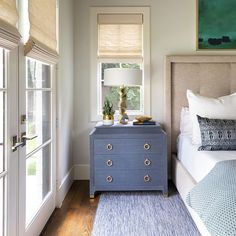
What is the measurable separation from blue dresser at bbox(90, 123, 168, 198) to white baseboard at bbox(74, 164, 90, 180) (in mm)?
658

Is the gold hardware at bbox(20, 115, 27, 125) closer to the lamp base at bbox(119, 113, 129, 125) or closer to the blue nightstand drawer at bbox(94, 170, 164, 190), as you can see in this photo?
the blue nightstand drawer at bbox(94, 170, 164, 190)

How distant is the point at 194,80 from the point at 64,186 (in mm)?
2114

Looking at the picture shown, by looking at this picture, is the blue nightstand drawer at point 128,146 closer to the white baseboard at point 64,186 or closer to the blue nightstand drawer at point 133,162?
the blue nightstand drawer at point 133,162

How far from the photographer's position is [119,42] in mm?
3768

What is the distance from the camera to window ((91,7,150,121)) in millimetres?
3752

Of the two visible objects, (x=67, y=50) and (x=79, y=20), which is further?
(x=79, y=20)

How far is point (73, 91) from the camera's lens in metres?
3.81

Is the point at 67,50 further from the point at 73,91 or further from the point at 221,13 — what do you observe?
the point at 221,13

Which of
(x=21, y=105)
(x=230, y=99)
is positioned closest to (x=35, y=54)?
(x=21, y=105)

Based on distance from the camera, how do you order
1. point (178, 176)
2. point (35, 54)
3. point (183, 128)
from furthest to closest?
1. point (183, 128)
2. point (178, 176)
3. point (35, 54)

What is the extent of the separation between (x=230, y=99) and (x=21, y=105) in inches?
94.3

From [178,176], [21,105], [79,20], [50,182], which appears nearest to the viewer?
[21,105]

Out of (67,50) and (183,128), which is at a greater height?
(67,50)

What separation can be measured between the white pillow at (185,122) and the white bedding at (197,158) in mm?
119
